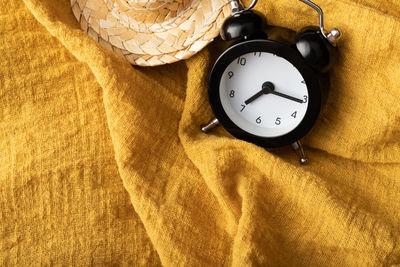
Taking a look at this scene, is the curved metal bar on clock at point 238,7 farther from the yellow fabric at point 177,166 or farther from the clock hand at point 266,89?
the clock hand at point 266,89

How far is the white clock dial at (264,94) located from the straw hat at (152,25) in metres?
0.11

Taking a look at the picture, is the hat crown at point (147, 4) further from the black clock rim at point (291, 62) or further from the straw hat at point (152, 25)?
the black clock rim at point (291, 62)

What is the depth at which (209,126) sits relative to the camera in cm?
124

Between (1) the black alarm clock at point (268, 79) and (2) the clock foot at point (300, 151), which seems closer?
(1) the black alarm clock at point (268, 79)

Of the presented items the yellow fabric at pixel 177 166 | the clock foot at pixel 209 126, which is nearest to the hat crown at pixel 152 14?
the yellow fabric at pixel 177 166

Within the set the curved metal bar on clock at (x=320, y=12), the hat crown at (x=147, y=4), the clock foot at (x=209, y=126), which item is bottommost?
the clock foot at (x=209, y=126)

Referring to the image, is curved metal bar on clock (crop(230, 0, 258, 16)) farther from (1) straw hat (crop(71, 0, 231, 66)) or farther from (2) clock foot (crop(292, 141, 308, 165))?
(2) clock foot (crop(292, 141, 308, 165))

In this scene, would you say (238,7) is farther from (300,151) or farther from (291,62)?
(300,151)

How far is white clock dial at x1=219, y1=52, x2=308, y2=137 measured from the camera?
3.73 ft

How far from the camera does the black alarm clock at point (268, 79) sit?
3.56ft

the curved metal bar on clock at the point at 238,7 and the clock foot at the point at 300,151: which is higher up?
the curved metal bar on clock at the point at 238,7

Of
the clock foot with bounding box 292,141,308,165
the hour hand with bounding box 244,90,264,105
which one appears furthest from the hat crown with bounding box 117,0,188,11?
the clock foot with bounding box 292,141,308,165

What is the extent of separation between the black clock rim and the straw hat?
78 millimetres

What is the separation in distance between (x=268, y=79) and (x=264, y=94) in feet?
0.12
